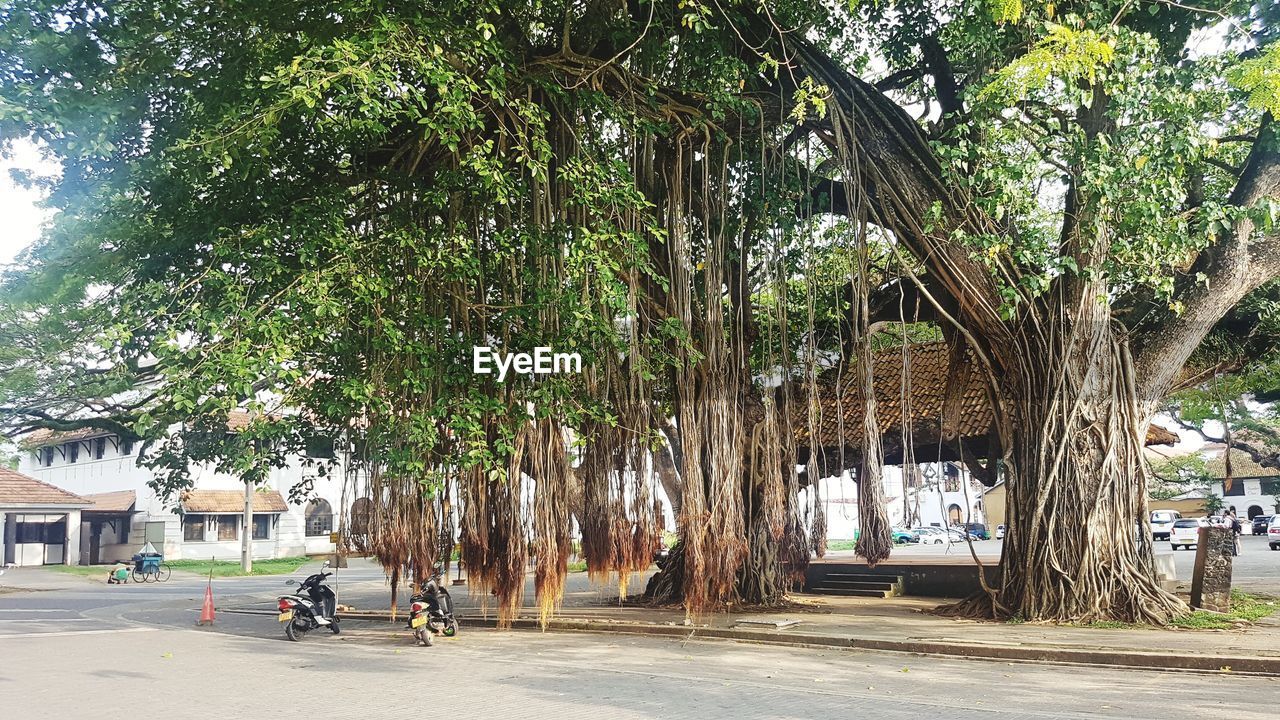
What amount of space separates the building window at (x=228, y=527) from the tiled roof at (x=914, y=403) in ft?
83.2

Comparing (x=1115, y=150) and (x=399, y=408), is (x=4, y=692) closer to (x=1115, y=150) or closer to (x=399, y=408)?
(x=399, y=408)

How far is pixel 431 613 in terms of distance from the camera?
34.8 feet

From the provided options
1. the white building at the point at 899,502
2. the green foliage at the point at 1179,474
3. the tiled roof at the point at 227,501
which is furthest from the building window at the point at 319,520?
the green foliage at the point at 1179,474

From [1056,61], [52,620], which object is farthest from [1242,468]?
[52,620]

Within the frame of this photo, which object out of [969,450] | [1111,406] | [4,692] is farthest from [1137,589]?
[4,692]

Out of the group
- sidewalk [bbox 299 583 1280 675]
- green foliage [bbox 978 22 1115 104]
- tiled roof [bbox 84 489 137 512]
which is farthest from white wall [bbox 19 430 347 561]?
green foliage [bbox 978 22 1115 104]

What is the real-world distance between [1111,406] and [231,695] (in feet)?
28.6

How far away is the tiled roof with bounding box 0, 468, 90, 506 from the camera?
2692cm

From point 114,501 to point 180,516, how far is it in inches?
166

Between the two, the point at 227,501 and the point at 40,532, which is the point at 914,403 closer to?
the point at 227,501

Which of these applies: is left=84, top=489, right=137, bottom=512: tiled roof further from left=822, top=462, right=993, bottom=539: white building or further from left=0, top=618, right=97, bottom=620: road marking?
left=822, top=462, right=993, bottom=539: white building

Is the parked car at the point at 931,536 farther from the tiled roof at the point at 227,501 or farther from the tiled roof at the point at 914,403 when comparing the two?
the tiled roof at the point at 914,403

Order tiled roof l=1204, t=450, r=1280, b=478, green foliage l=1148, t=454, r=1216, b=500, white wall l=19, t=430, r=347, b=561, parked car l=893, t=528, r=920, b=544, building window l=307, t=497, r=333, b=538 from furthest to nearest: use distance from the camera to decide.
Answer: tiled roof l=1204, t=450, r=1280, b=478 < green foliage l=1148, t=454, r=1216, b=500 < parked car l=893, t=528, r=920, b=544 < building window l=307, t=497, r=333, b=538 < white wall l=19, t=430, r=347, b=561

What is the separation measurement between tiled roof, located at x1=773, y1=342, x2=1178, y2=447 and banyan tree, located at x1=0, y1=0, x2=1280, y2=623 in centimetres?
120
